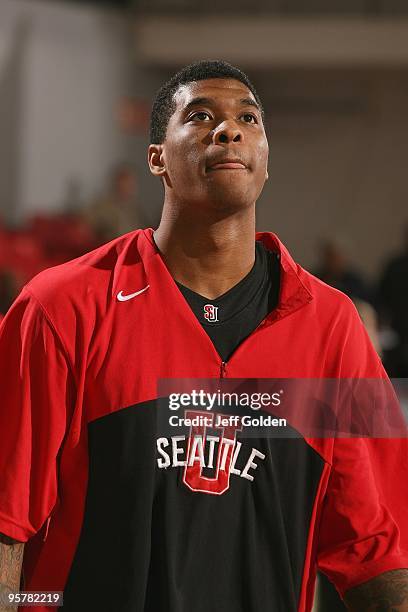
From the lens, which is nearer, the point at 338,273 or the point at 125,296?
the point at 125,296

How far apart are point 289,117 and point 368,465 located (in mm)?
10420

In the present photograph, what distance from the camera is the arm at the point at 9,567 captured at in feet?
4.81

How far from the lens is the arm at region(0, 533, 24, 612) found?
4.81ft

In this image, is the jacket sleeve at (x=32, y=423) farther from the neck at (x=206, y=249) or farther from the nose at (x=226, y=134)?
the nose at (x=226, y=134)

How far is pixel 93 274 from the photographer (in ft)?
5.16

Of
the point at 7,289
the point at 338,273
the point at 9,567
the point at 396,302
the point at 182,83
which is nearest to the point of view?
the point at 9,567

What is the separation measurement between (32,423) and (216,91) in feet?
1.89

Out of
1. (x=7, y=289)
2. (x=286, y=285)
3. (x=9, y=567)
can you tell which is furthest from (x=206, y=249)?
(x=7, y=289)

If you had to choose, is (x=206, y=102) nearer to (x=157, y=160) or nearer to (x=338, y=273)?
(x=157, y=160)

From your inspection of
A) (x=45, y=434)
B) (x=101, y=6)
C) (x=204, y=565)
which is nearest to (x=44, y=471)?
(x=45, y=434)

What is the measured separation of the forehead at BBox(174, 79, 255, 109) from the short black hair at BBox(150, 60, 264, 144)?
12mm

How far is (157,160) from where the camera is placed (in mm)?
1742

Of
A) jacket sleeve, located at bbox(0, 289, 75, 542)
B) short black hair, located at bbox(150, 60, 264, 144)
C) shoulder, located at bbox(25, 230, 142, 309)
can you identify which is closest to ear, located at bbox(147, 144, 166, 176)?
short black hair, located at bbox(150, 60, 264, 144)

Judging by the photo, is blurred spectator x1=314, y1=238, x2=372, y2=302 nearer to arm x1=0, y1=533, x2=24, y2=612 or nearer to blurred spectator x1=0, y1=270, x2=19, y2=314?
blurred spectator x1=0, y1=270, x2=19, y2=314
